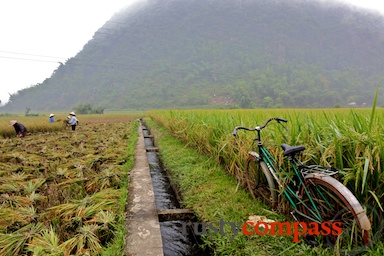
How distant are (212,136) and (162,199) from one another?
176cm

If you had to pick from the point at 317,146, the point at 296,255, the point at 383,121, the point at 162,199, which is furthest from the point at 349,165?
the point at 162,199

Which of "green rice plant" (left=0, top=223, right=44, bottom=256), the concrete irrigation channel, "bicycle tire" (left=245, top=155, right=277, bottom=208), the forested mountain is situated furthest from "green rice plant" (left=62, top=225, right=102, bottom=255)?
the forested mountain

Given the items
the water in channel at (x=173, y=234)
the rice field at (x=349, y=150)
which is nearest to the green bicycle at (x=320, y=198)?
the rice field at (x=349, y=150)

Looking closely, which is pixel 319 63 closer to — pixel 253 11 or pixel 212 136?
pixel 253 11

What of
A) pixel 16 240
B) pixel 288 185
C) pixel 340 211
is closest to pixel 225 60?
pixel 288 185

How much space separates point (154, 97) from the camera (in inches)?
3354

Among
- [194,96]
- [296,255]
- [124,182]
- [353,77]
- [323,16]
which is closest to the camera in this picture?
[296,255]

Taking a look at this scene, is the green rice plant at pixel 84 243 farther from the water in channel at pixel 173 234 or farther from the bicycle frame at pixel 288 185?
the bicycle frame at pixel 288 185

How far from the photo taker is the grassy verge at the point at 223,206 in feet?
7.02

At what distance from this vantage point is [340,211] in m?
1.92

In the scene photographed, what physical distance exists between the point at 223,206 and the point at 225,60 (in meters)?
115

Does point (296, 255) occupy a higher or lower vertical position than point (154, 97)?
lower

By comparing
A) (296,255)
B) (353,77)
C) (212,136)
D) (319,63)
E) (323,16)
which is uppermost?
(323,16)

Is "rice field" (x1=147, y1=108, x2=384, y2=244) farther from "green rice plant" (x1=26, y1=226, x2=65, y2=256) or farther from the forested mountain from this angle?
the forested mountain
